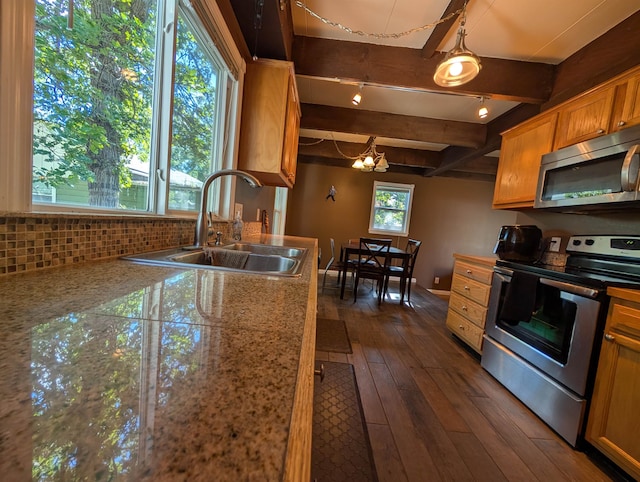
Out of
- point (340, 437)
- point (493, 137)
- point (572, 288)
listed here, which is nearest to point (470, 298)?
point (572, 288)

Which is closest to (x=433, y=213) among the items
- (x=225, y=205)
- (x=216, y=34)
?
(x=225, y=205)

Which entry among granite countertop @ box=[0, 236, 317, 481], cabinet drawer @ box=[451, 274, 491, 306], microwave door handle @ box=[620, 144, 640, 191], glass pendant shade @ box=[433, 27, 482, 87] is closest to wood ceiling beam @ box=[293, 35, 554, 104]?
glass pendant shade @ box=[433, 27, 482, 87]

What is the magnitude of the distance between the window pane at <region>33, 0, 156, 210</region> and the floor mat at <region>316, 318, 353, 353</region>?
1834mm

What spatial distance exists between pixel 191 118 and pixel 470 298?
8.81 ft

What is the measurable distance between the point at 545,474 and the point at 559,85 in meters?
2.69

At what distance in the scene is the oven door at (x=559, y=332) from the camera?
4.64 feet

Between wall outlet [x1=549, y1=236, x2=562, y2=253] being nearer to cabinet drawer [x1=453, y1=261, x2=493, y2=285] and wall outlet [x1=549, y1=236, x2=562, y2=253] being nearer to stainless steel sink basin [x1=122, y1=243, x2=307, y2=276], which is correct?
cabinet drawer [x1=453, y1=261, x2=493, y2=285]

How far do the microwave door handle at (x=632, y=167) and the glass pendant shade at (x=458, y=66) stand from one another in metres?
0.92

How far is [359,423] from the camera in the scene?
Answer: 4.76ft

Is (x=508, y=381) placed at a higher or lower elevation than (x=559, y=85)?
lower

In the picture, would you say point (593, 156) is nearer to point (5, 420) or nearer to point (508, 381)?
point (508, 381)

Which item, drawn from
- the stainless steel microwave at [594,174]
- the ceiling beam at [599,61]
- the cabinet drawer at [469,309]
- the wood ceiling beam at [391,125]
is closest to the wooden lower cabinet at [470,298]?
the cabinet drawer at [469,309]

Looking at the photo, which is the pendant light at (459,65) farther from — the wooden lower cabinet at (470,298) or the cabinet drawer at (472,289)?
the cabinet drawer at (472,289)

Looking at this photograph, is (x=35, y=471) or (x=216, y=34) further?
(x=216, y=34)
